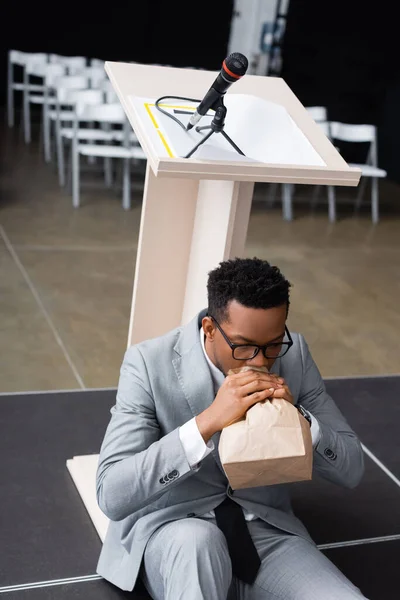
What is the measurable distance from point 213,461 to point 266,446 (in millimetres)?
356

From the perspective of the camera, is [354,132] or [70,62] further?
[70,62]

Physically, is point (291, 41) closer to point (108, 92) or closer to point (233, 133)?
point (108, 92)

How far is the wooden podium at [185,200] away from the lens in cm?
238

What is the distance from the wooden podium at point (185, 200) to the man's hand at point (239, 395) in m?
0.66

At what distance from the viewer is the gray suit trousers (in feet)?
6.13

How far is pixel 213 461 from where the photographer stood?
213cm

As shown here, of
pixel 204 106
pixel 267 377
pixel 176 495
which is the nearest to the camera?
pixel 267 377

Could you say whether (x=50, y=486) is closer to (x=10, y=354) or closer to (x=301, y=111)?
(x=10, y=354)

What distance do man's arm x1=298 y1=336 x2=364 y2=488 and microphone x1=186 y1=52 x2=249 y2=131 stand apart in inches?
28.1

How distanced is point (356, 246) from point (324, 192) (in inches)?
76.4

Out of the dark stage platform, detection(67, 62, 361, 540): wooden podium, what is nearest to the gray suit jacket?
the dark stage platform

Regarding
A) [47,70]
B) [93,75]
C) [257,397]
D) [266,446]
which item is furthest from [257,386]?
[93,75]

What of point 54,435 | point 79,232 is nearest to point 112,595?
point 54,435

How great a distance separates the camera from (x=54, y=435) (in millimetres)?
3217
